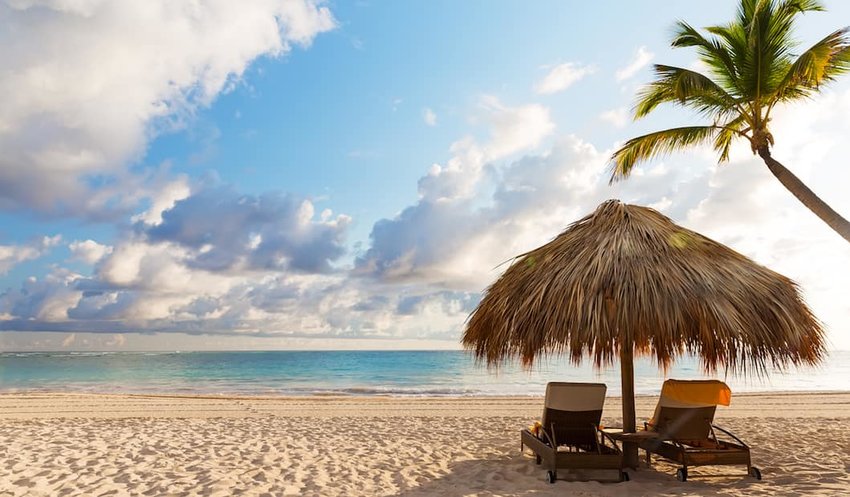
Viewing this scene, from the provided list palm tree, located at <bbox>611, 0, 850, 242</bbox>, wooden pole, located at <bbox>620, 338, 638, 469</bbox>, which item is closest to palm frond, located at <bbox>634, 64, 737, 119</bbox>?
palm tree, located at <bbox>611, 0, 850, 242</bbox>

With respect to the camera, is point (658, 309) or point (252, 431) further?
point (252, 431)

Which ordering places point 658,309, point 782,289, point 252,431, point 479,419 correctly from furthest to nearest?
point 479,419, point 252,431, point 782,289, point 658,309

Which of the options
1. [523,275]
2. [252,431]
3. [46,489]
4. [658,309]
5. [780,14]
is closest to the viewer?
[46,489]

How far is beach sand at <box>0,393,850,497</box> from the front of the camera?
4848 mm

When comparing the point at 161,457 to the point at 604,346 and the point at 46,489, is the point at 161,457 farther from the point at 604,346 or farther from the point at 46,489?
the point at 604,346

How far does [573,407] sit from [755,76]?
229 inches

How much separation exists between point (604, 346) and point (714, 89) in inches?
190

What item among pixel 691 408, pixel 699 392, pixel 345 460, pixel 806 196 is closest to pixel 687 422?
pixel 691 408

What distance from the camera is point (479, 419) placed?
10172mm

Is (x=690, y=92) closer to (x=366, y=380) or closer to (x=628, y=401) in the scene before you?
(x=628, y=401)

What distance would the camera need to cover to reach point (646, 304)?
5.20 m

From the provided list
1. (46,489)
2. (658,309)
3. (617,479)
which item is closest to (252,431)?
(46,489)

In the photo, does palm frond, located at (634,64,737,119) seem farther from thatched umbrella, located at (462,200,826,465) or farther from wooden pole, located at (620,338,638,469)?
wooden pole, located at (620,338,638,469)

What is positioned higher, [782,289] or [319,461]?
[782,289]
